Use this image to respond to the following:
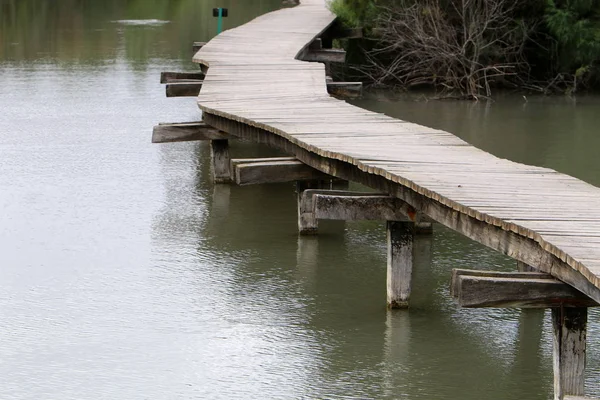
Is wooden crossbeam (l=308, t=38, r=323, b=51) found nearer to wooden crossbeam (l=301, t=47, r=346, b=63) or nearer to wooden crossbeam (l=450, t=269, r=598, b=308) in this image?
wooden crossbeam (l=301, t=47, r=346, b=63)

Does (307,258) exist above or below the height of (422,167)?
below

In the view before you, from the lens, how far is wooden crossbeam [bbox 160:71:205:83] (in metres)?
12.5

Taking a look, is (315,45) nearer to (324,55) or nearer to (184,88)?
(324,55)

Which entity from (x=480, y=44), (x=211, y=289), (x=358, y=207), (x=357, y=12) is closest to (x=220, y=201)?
(x=211, y=289)

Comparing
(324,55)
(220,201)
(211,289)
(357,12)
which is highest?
(357,12)

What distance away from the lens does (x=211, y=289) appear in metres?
7.58

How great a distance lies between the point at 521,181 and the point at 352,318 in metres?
1.26

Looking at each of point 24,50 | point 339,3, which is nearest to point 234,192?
point 339,3

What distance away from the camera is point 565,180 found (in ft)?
22.3

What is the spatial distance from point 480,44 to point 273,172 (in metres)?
7.87

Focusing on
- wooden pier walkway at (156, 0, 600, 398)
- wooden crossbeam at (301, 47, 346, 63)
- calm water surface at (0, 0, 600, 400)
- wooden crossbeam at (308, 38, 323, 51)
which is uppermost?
wooden crossbeam at (308, 38, 323, 51)

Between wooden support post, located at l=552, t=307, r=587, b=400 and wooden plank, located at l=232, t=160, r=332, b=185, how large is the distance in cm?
319

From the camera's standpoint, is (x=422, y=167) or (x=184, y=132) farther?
(x=184, y=132)

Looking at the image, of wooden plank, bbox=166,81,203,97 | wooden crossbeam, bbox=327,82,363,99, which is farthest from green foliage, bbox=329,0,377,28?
wooden plank, bbox=166,81,203,97
